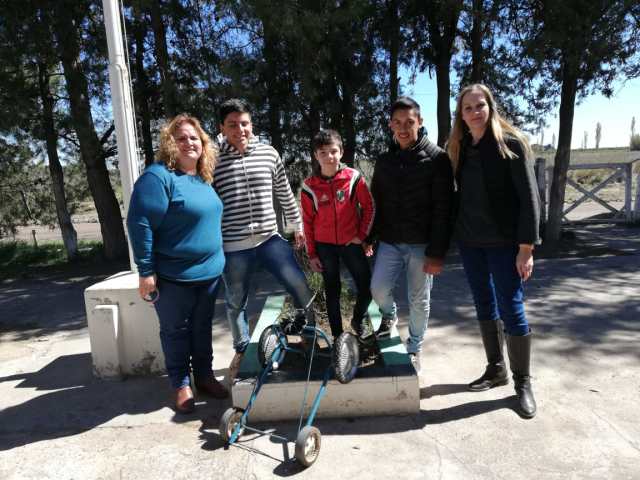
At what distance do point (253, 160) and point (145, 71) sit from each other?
308 inches

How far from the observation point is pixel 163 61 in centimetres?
861

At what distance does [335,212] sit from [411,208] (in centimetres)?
51

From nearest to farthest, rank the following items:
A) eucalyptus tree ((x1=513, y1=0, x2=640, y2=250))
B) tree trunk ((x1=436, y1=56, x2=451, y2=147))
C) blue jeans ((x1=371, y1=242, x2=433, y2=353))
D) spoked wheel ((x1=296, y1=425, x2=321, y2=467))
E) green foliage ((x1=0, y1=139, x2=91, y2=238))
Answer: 1. spoked wheel ((x1=296, y1=425, x2=321, y2=467))
2. blue jeans ((x1=371, y1=242, x2=433, y2=353))
3. eucalyptus tree ((x1=513, y1=0, x2=640, y2=250))
4. tree trunk ((x1=436, y1=56, x2=451, y2=147))
5. green foliage ((x1=0, y1=139, x2=91, y2=238))

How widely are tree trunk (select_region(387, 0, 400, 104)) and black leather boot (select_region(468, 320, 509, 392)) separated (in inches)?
289

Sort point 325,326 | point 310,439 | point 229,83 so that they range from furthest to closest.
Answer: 1. point 229,83
2. point 325,326
3. point 310,439

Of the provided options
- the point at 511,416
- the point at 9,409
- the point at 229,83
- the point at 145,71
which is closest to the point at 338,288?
the point at 511,416

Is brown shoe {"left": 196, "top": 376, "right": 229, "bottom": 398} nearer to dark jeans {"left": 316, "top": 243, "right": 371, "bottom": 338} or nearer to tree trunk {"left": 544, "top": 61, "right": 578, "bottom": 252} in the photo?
dark jeans {"left": 316, "top": 243, "right": 371, "bottom": 338}

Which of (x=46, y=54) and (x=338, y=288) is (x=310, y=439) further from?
(x=46, y=54)

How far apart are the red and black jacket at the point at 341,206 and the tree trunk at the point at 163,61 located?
5.50m

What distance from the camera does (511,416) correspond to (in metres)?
2.87

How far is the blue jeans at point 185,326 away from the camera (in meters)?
2.99

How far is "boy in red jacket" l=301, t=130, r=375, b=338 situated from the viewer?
3.17m

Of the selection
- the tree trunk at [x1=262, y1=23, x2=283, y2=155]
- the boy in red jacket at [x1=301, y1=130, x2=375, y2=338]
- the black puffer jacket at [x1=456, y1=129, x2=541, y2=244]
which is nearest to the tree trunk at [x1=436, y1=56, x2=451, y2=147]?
the tree trunk at [x1=262, y1=23, x2=283, y2=155]

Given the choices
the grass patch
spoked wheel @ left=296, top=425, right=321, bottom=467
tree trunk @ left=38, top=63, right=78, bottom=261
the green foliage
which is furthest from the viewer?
the green foliage
